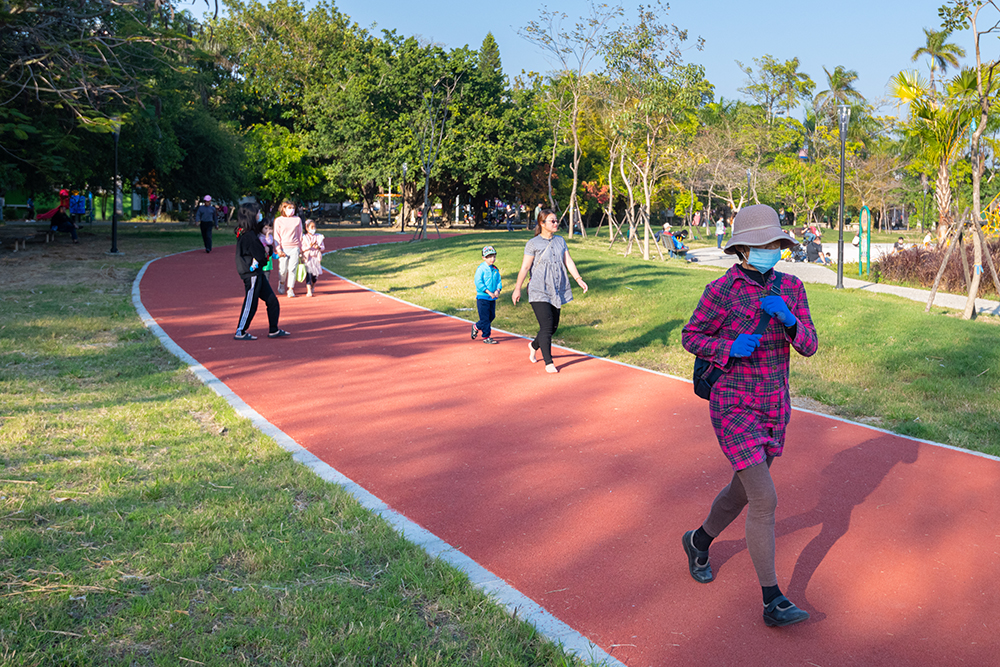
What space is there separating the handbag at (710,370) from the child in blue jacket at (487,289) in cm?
761

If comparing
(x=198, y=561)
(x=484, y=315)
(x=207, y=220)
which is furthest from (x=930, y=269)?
(x=198, y=561)

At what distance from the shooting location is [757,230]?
12.4 feet

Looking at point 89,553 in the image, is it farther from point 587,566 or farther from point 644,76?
point 644,76

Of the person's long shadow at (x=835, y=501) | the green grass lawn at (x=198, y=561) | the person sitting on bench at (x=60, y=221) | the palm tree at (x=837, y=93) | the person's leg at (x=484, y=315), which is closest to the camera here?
the green grass lawn at (x=198, y=561)

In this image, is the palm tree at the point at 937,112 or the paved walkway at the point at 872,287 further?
the paved walkway at the point at 872,287

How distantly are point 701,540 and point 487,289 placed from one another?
302 inches

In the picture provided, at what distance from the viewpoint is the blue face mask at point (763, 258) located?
3.74 metres

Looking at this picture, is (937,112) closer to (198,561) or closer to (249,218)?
(249,218)

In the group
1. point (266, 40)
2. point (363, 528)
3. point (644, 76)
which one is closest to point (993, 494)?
point (363, 528)

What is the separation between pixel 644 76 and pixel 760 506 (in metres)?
25.1

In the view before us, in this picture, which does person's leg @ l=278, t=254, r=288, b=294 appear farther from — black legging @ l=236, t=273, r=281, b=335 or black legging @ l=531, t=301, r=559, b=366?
black legging @ l=531, t=301, r=559, b=366

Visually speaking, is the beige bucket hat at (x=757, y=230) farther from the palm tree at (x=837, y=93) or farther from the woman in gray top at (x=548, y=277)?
the palm tree at (x=837, y=93)

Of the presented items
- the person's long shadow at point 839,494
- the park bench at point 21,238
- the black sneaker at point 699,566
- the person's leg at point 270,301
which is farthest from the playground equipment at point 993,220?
the park bench at point 21,238

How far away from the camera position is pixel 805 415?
7.98 meters
